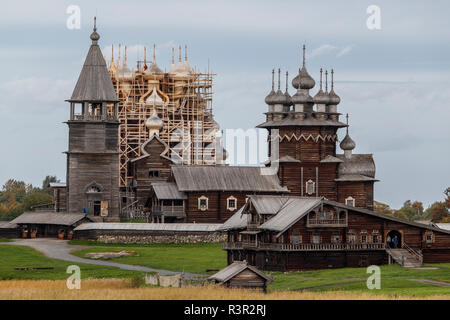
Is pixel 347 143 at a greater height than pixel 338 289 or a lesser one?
greater

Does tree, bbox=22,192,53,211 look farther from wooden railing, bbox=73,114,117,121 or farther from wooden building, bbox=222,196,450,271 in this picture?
wooden building, bbox=222,196,450,271

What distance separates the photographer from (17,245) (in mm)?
88188

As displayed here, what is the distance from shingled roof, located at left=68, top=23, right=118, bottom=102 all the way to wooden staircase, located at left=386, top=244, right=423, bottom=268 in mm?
28786

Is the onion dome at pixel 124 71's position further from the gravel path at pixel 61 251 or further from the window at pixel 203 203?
the gravel path at pixel 61 251

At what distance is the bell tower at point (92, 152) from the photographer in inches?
3861

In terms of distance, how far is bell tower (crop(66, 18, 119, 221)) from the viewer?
322 ft

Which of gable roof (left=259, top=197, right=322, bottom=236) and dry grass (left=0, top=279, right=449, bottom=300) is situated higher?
gable roof (left=259, top=197, right=322, bottom=236)

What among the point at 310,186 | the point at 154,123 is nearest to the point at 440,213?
the point at 310,186

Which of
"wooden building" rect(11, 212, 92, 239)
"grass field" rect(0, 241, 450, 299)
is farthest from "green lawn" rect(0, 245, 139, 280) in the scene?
"wooden building" rect(11, 212, 92, 239)

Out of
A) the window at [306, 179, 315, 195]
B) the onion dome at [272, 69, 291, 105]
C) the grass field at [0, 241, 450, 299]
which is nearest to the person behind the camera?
the grass field at [0, 241, 450, 299]
